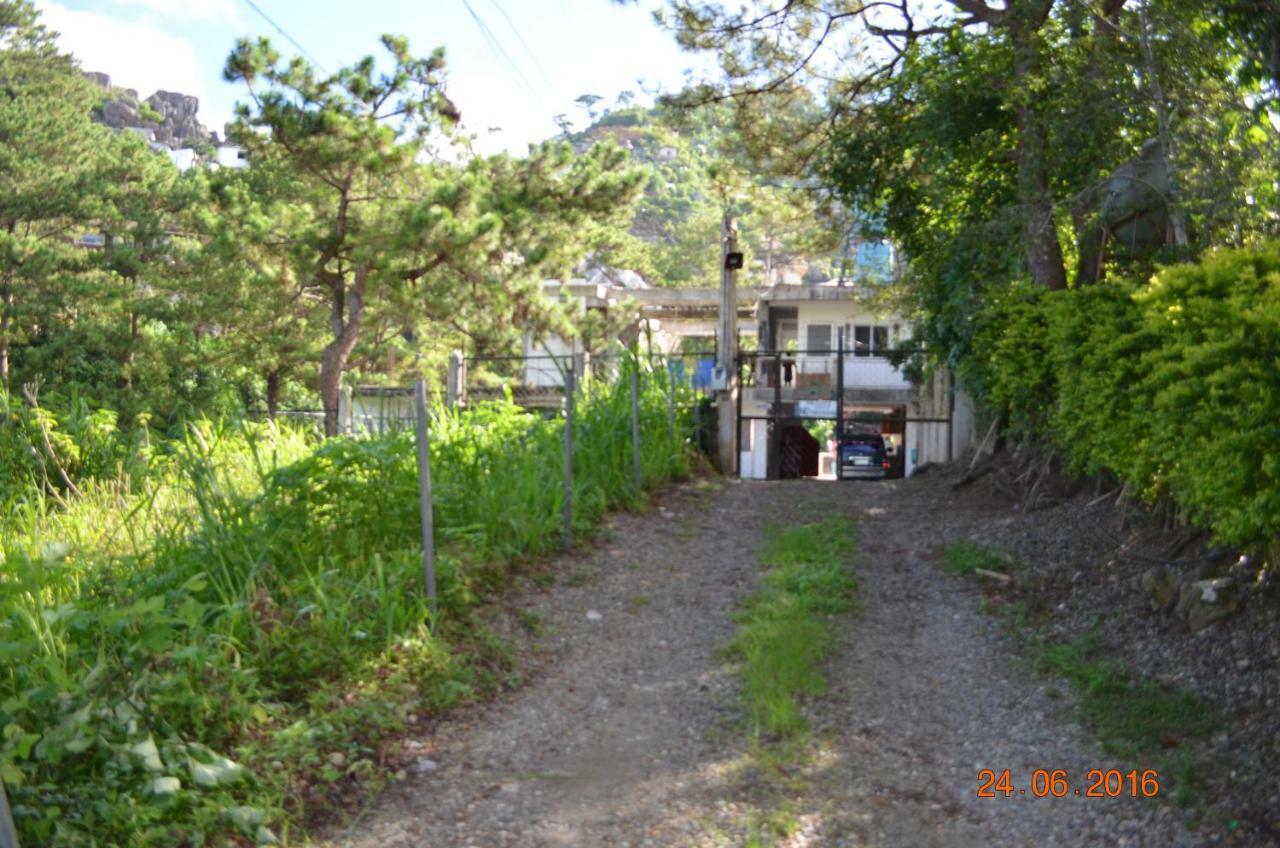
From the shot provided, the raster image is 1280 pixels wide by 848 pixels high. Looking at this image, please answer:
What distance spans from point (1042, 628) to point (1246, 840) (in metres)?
3.13

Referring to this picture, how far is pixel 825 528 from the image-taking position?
11445 millimetres

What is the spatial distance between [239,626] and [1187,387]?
176 inches

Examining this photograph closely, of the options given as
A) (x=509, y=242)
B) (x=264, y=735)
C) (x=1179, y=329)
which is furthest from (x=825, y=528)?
(x=509, y=242)

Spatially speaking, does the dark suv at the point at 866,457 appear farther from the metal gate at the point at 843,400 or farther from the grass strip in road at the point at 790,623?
the grass strip in road at the point at 790,623

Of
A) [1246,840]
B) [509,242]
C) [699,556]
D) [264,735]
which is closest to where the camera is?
[1246,840]

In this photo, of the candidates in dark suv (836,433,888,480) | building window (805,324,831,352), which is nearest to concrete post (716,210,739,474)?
dark suv (836,433,888,480)

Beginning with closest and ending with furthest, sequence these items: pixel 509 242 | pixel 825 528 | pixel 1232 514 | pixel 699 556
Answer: pixel 1232 514 → pixel 699 556 → pixel 825 528 → pixel 509 242

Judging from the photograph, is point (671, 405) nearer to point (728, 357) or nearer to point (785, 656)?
point (728, 357)

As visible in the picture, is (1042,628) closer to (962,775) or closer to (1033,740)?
(1033,740)

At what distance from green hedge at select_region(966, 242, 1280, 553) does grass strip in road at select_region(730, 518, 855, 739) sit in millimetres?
1974

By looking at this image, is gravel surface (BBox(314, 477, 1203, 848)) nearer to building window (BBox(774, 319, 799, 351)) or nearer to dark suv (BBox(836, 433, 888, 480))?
dark suv (BBox(836, 433, 888, 480))

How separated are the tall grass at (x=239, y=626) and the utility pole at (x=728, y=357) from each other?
23.2 ft

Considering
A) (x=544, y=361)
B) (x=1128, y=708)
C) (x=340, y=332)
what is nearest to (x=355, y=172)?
(x=340, y=332)

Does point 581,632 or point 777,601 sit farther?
point 777,601
